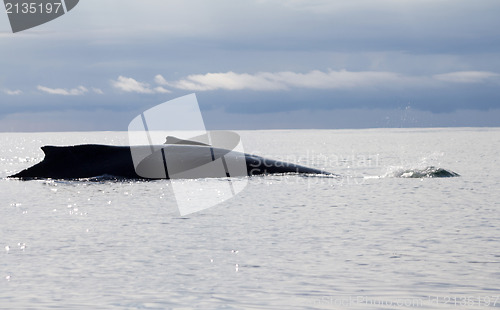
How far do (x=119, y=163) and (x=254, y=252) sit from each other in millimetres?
19514

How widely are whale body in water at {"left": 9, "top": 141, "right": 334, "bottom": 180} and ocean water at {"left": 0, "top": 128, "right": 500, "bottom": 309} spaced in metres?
6.86

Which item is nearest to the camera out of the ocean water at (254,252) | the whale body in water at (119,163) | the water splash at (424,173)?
the ocean water at (254,252)

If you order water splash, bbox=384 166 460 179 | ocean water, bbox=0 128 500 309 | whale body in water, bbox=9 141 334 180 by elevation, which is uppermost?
ocean water, bbox=0 128 500 309

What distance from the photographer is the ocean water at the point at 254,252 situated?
9844mm

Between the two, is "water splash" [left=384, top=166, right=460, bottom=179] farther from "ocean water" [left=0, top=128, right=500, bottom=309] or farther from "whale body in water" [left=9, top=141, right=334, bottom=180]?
"ocean water" [left=0, top=128, right=500, bottom=309]

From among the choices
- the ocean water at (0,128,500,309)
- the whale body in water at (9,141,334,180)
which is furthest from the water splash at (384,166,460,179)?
the ocean water at (0,128,500,309)

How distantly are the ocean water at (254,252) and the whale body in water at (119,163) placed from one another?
686 centimetres

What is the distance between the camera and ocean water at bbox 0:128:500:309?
9.84 metres

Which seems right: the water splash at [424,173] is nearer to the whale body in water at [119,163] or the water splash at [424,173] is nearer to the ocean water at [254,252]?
the whale body in water at [119,163]

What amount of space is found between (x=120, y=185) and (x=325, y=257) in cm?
1628

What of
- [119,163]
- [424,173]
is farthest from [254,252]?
[424,173]

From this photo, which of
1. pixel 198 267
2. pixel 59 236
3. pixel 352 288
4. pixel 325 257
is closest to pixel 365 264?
pixel 325 257

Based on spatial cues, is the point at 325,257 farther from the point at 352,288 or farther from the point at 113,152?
the point at 113,152

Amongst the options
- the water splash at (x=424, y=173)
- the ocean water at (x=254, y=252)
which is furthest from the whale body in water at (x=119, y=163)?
the ocean water at (x=254, y=252)
